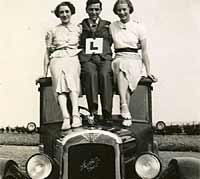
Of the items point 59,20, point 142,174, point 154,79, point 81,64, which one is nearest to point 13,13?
point 59,20

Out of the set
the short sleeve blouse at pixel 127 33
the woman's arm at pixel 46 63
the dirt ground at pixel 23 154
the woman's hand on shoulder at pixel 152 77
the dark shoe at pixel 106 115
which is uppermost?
the short sleeve blouse at pixel 127 33

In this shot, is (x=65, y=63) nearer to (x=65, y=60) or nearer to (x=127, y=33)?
(x=65, y=60)

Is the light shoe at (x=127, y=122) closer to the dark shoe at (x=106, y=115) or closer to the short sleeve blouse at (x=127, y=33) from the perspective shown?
the dark shoe at (x=106, y=115)

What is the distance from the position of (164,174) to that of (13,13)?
0.65 metres

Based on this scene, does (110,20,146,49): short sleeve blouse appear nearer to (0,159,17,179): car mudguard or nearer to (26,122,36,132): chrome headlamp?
(26,122,36,132): chrome headlamp

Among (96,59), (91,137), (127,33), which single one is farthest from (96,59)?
(91,137)

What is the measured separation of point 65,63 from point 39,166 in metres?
0.30

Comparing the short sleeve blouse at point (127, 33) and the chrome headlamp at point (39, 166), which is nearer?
the chrome headlamp at point (39, 166)

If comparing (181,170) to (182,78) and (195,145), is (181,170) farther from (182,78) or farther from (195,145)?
(182,78)

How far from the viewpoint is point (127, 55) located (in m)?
1.29

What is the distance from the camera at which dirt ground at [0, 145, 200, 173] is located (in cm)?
126

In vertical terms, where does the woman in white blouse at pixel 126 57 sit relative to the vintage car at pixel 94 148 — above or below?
above

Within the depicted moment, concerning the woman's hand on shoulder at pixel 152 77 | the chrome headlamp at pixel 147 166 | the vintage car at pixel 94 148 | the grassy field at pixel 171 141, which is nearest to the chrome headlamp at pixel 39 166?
the vintage car at pixel 94 148

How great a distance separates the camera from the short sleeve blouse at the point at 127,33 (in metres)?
1.30
